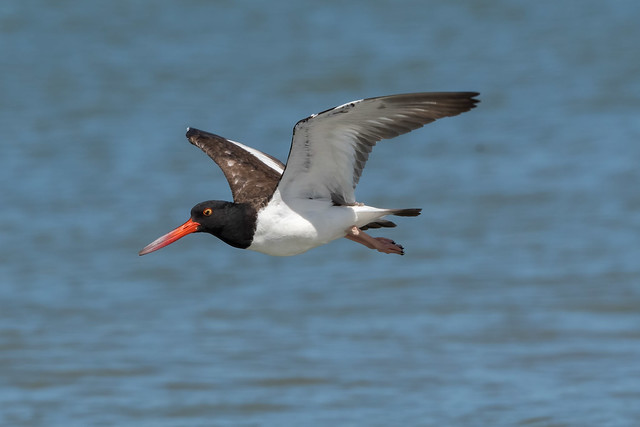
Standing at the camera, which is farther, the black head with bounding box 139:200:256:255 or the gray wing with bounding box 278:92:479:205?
the black head with bounding box 139:200:256:255

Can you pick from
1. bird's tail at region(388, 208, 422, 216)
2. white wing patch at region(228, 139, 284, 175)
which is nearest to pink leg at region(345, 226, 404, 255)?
bird's tail at region(388, 208, 422, 216)

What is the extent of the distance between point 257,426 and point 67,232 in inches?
263

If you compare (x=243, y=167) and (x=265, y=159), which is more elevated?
(x=265, y=159)

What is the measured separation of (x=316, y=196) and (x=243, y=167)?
108 cm

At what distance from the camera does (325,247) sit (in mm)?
15750

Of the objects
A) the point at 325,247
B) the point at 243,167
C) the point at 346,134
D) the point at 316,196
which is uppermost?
the point at 325,247

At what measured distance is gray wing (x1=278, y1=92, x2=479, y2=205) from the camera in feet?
22.0

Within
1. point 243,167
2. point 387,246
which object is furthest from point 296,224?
point 243,167

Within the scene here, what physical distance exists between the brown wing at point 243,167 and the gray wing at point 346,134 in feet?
1.18

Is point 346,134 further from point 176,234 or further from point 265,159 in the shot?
point 265,159

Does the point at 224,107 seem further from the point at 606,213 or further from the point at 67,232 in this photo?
the point at 606,213

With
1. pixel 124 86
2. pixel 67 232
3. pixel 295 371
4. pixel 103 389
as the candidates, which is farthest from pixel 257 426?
pixel 124 86

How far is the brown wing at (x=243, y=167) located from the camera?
314 inches

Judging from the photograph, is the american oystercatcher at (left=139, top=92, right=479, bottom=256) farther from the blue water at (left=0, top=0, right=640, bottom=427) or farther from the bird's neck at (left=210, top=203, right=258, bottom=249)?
the blue water at (left=0, top=0, right=640, bottom=427)
